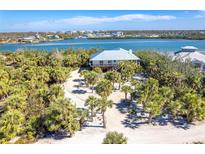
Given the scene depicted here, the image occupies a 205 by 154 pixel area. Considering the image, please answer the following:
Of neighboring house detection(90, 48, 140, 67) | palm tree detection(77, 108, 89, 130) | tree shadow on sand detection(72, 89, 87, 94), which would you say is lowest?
tree shadow on sand detection(72, 89, 87, 94)

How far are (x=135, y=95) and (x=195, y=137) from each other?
25.0 feet

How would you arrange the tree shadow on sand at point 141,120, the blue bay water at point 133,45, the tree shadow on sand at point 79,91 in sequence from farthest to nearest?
1. the blue bay water at point 133,45
2. the tree shadow on sand at point 79,91
3. the tree shadow on sand at point 141,120

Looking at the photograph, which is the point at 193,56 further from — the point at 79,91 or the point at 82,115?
the point at 82,115

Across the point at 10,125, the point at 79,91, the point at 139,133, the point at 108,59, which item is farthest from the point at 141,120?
the point at 108,59

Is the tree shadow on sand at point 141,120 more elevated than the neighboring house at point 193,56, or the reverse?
the neighboring house at point 193,56

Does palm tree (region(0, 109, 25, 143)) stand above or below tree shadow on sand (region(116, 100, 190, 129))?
above

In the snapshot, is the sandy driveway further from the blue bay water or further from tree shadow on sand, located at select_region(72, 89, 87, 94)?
the blue bay water

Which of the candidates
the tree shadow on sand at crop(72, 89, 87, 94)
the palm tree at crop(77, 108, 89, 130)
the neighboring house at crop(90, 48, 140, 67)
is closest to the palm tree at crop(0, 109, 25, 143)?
the palm tree at crop(77, 108, 89, 130)

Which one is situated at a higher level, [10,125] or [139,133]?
[10,125]

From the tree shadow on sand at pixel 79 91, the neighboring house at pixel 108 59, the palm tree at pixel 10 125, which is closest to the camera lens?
the palm tree at pixel 10 125

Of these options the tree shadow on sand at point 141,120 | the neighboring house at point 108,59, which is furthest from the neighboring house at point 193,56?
the tree shadow on sand at point 141,120

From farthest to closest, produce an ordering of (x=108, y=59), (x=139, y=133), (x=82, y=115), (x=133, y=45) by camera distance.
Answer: (x=133, y=45) → (x=108, y=59) → (x=82, y=115) → (x=139, y=133)

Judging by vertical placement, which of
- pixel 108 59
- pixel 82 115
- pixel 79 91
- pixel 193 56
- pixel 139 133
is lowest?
pixel 139 133

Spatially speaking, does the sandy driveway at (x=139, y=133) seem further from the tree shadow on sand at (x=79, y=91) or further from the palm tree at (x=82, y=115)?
the tree shadow on sand at (x=79, y=91)
